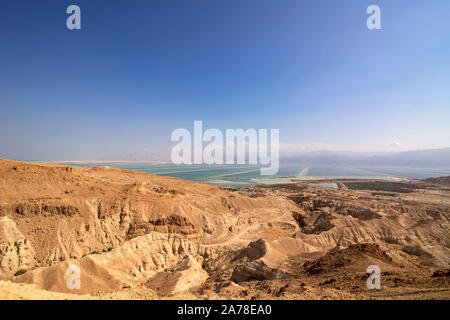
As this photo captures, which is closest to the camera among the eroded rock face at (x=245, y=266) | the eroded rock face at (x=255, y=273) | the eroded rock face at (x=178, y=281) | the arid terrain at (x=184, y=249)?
the arid terrain at (x=184, y=249)

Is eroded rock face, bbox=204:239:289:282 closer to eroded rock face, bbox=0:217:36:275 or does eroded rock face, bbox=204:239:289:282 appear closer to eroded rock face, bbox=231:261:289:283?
eroded rock face, bbox=231:261:289:283

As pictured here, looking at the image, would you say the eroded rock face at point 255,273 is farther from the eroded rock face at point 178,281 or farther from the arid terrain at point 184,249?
the eroded rock face at point 178,281

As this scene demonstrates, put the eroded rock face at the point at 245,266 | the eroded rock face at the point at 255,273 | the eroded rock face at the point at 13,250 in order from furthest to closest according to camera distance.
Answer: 1. the eroded rock face at the point at 13,250
2. the eroded rock face at the point at 245,266
3. the eroded rock face at the point at 255,273

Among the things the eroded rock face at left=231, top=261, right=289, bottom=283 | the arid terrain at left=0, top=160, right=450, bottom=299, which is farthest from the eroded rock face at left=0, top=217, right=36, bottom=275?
the eroded rock face at left=231, top=261, right=289, bottom=283

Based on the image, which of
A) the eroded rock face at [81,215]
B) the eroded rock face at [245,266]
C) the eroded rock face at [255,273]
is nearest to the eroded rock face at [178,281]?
the eroded rock face at [245,266]

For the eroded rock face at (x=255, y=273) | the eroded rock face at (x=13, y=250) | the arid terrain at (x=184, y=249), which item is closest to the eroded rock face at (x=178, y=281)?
the arid terrain at (x=184, y=249)

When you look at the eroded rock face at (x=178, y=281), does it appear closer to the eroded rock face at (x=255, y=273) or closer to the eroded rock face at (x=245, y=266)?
the eroded rock face at (x=245, y=266)

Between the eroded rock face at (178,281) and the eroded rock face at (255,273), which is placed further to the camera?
the eroded rock face at (255,273)

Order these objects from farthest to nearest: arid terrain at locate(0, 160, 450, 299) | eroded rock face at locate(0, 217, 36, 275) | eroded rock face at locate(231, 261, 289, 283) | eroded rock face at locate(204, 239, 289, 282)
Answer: eroded rock face at locate(0, 217, 36, 275) < eroded rock face at locate(204, 239, 289, 282) < eroded rock face at locate(231, 261, 289, 283) < arid terrain at locate(0, 160, 450, 299)
